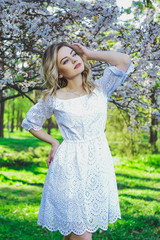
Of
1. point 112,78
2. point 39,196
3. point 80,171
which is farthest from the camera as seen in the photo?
point 39,196

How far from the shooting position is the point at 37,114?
7.53 ft

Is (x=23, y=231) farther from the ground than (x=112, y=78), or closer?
closer

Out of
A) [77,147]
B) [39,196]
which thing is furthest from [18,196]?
[77,147]

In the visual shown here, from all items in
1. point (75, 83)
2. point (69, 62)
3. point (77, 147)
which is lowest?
point (77, 147)

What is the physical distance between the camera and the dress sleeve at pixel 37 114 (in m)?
2.27

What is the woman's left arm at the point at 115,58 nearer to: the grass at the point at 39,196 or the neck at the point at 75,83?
the neck at the point at 75,83

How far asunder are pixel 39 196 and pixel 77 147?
3730 millimetres

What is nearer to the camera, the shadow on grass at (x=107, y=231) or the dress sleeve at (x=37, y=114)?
the dress sleeve at (x=37, y=114)

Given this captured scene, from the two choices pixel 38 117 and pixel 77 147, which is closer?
pixel 77 147

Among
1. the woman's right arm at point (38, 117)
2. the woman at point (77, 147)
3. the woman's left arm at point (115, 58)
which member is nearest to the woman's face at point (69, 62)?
the woman at point (77, 147)

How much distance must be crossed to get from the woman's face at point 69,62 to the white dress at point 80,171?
230 mm

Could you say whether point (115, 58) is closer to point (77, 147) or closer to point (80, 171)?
point (77, 147)

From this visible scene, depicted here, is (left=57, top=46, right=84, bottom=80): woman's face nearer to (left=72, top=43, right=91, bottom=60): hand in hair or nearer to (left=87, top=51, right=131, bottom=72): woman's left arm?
(left=72, top=43, right=91, bottom=60): hand in hair

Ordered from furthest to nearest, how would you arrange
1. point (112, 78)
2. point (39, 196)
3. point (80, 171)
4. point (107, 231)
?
point (39, 196)
point (107, 231)
point (112, 78)
point (80, 171)
